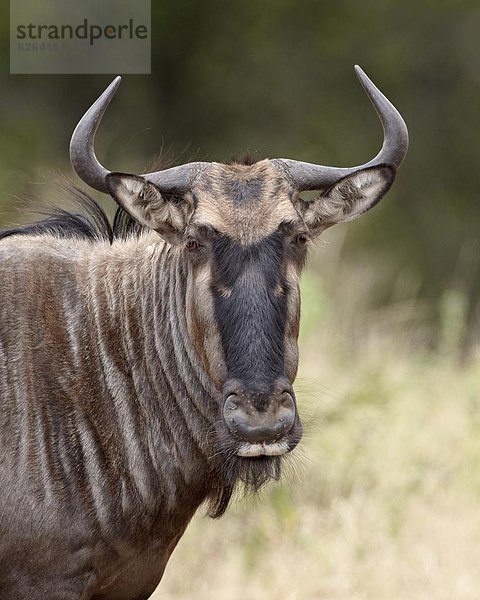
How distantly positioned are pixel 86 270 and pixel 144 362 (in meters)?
0.56

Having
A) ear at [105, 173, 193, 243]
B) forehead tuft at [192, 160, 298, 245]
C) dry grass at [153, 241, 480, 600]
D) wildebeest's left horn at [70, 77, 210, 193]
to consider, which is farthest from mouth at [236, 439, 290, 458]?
dry grass at [153, 241, 480, 600]

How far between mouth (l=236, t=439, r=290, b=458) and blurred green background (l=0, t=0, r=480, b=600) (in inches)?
26.3

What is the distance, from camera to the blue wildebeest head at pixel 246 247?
532cm

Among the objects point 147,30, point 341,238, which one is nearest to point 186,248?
point 341,238

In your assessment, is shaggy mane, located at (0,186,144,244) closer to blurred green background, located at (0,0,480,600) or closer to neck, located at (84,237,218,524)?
blurred green background, located at (0,0,480,600)

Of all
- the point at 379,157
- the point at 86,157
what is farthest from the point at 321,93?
the point at 86,157

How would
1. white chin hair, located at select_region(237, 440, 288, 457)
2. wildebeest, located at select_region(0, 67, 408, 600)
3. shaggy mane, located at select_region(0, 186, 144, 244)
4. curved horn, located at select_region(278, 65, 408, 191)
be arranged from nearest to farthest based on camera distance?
white chin hair, located at select_region(237, 440, 288, 457) < wildebeest, located at select_region(0, 67, 408, 600) < curved horn, located at select_region(278, 65, 408, 191) < shaggy mane, located at select_region(0, 186, 144, 244)

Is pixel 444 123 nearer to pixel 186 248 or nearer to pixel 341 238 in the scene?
pixel 341 238

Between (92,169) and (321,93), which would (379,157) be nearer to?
(92,169)

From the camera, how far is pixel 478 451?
32.5 ft

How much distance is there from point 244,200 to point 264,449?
1151 millimetres

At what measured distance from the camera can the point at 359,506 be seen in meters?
9.32

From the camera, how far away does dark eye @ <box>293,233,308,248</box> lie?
5697mm

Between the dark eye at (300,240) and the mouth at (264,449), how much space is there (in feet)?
3.11
